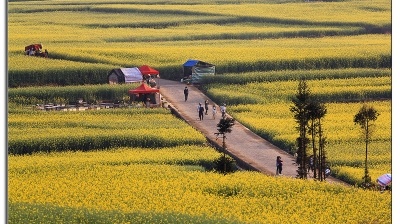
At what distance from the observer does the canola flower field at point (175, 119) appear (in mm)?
24688

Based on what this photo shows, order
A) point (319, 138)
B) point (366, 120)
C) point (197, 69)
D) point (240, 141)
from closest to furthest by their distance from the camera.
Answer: point (319, 138) → point (240, 141) → point (366, 120) → point (197, 69)

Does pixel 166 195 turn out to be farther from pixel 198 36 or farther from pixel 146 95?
pixel 198 36

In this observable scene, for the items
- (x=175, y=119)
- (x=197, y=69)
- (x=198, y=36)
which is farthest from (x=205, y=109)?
(x=198, y=36)

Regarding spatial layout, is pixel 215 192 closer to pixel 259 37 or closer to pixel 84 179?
pixel 84 179

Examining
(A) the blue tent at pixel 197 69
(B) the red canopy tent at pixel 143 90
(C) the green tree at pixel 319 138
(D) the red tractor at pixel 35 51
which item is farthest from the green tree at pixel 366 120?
(D) the red tractor at pixel 35 51

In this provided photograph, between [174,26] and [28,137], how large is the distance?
Result: 21.7 metres

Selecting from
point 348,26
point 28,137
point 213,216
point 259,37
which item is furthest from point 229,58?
point 213,216

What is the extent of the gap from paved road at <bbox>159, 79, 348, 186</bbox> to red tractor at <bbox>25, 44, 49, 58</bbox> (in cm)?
589

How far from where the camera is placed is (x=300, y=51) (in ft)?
137

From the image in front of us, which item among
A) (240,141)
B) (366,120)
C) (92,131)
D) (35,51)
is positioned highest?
(35,51)

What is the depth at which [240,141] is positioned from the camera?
29.5m

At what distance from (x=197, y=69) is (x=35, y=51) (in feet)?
17.8

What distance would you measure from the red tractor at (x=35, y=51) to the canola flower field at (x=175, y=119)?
0.74 feet

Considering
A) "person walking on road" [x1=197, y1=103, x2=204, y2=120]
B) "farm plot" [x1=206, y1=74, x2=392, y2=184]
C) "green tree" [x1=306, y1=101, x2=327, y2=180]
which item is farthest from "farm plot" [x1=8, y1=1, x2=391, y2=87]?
"green tree" [x1=306, y1=101, x2=327, y2=180]
